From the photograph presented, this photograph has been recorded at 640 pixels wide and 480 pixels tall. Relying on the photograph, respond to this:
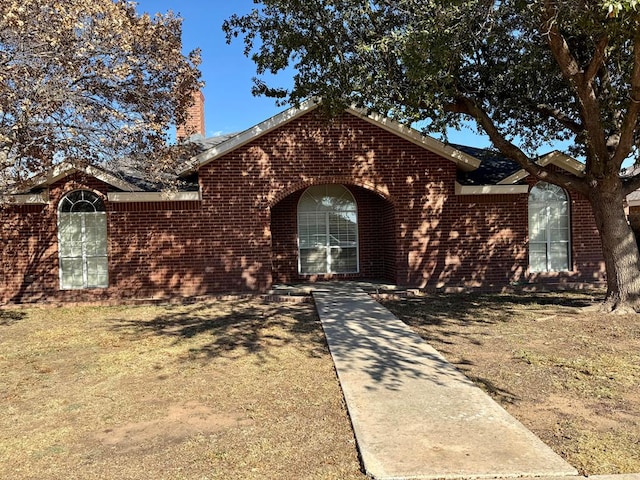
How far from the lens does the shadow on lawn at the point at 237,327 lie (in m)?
7.32

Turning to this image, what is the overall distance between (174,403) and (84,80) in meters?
5.37

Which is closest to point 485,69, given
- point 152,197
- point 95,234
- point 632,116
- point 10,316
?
point 632,116

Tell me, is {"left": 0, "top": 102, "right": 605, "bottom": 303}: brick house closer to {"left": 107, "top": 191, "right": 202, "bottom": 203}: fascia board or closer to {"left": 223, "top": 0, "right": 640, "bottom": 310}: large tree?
{"left": 107, "top": 191, "right": 202, "bottom": 203}: fascia board

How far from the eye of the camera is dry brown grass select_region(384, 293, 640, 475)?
4012mm

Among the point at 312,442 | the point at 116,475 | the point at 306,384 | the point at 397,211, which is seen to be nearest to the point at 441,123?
the point at 397,211

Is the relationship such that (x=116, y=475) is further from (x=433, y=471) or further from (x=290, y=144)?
(x=290, y=144)

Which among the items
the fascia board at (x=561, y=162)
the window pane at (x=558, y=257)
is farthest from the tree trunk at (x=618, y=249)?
the window pane at (x=558, y=257)

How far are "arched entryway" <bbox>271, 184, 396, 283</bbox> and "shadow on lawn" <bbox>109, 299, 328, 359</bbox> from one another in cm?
275

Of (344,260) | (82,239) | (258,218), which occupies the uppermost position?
(258,218)

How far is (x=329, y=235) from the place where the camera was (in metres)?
14.2

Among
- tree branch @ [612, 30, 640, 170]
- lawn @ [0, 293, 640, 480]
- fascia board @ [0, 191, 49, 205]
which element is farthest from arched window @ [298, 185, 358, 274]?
tree branch @ [612, 30, 640, 170]

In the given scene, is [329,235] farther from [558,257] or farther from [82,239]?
[82,239]

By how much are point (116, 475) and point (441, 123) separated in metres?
8.08

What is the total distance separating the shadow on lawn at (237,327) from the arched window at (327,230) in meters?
3.03
